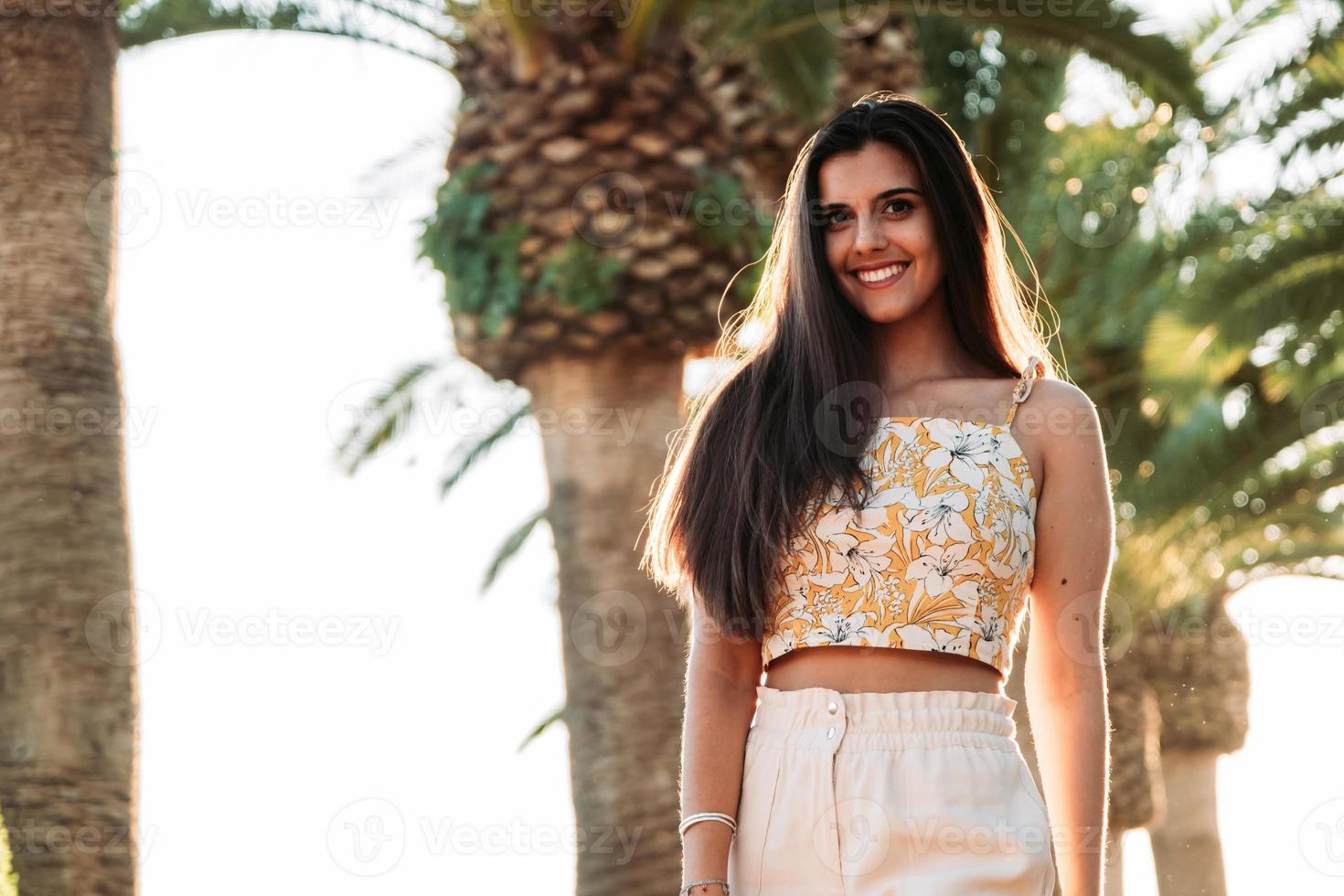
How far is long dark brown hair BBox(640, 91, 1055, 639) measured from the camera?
9.30 feet

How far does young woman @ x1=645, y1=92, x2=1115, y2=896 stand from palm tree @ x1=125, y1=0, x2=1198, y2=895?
415cm

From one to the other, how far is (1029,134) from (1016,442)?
28.7 ft

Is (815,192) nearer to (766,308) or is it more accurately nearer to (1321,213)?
(766,308)

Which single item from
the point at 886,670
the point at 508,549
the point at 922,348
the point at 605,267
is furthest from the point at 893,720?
the point at 508,549

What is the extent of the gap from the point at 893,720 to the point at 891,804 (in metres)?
0.14

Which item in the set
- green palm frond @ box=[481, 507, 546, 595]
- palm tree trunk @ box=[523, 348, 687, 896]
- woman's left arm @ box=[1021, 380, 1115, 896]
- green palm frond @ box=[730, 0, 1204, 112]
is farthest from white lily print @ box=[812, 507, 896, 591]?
green palm frond @ box=[481, 507, 546, 595]

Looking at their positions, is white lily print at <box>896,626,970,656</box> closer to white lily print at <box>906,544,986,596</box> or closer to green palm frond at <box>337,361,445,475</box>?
white lily print at <box>906,544,986,596</box>

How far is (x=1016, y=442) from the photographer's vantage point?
286cm

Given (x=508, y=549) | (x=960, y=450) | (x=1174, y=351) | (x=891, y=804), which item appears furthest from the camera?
(x=508, y=549)

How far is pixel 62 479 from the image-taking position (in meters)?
5.12

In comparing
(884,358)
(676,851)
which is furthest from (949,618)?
(676,851)

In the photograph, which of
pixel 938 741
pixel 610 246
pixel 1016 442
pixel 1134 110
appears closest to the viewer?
pixel 938 741

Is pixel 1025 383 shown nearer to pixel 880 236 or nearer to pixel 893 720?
pixel 880 236

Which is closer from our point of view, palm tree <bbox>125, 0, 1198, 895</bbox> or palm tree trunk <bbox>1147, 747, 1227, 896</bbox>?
palm tree <bbox>125, 0, 1198, 895</bbox>
